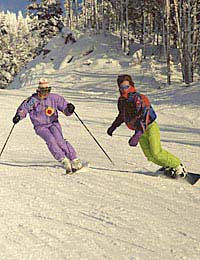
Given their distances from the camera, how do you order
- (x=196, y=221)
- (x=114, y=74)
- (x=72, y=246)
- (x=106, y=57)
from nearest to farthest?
(x=72, y=246) < (x=196, y=221) < (x=114, y=74) < (x=106, y=57)

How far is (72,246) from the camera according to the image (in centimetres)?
401

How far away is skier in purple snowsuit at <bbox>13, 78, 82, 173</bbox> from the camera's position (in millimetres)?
6676

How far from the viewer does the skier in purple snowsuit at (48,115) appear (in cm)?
668

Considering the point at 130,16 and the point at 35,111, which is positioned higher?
the point at 130,16

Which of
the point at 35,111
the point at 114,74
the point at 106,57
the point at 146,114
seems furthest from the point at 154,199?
the point at 106,57

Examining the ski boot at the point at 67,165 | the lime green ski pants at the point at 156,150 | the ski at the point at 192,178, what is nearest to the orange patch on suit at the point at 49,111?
the ski boot at the point at 67,165

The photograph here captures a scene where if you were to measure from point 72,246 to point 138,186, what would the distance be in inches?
85.1

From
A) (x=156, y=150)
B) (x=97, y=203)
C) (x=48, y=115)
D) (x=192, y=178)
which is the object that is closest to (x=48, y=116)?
(x=48, y=115)

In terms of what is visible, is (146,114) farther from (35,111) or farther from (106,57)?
(106,57)

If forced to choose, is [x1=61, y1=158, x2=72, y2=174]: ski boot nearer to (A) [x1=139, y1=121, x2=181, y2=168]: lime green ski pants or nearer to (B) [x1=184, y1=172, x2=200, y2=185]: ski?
(A) [x1=139, y1=121, x2=181, y2=168]: lime green ski pants

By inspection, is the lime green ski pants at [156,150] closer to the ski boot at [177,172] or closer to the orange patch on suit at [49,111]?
the ski boot at [177,172]

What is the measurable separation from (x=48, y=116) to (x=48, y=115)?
2 cm

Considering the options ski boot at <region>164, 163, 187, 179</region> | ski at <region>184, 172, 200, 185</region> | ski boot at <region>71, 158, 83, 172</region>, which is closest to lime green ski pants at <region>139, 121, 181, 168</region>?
ski boot at <region>164, 163, 187, 179</region>

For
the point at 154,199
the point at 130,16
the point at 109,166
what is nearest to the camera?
the point at 154,199
